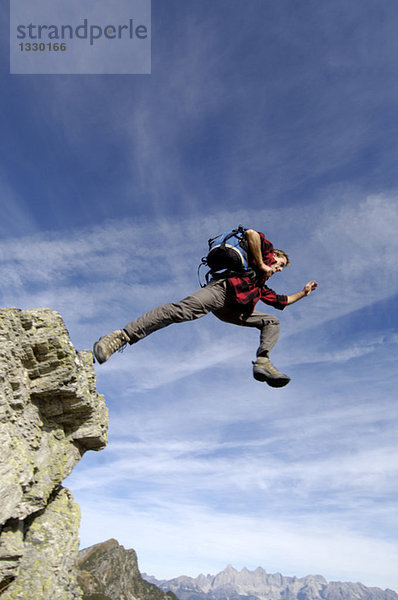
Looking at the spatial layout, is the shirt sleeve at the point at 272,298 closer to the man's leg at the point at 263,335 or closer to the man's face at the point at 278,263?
the man's leg at the point at 263,335

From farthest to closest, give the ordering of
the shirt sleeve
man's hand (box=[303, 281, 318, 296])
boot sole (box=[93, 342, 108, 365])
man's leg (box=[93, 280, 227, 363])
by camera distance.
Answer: man's hand (box=[303, 281, 318, 296]), the shirt sleeve, man's leg (box=[93, 280, 227, 363]), boot sole (box=[93, 342, 108, 365])

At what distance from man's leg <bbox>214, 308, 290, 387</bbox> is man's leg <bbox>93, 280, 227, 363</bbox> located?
89 cm

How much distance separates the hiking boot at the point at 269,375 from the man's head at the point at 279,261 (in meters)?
2.52

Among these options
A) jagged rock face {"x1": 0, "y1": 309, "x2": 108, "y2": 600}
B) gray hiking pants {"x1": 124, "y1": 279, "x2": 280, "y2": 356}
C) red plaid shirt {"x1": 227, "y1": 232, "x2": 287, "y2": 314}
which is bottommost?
jagged rock face {"x1": 0, "y1": 309, "x2": 108, "y2": 600}

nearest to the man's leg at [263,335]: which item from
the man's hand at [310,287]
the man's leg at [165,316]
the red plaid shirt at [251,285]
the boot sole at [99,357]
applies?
the red plaid shirt at [251,285]

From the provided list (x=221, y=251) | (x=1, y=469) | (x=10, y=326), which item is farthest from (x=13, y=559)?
(x=221, y=251)

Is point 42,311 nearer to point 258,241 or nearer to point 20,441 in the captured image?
point 20,441

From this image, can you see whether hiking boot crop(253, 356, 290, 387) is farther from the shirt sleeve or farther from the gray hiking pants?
the shirt sleeve

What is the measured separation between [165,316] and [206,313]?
1158mm

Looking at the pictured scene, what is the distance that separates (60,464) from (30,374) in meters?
3.46

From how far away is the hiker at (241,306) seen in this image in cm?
860

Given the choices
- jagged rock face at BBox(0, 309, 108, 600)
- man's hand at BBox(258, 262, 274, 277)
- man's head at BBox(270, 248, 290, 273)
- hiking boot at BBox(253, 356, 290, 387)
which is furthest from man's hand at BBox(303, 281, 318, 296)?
jagged rock face at BBox(0, 309, 108, 600)

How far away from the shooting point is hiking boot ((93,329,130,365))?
7996 mm

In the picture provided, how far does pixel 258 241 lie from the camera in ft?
30.6
